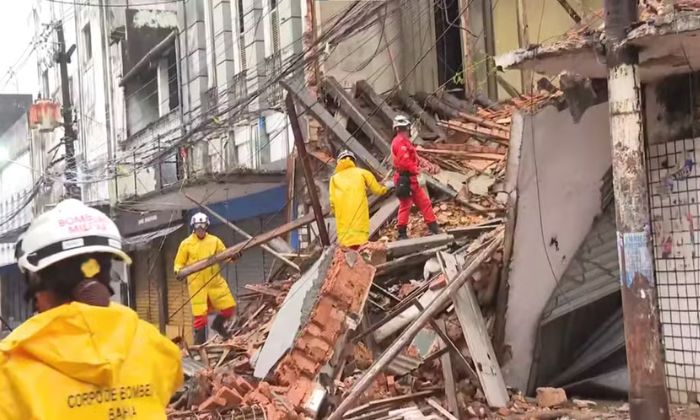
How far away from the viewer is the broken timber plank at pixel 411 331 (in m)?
5.84

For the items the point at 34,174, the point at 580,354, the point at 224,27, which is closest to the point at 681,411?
the point at 580,354

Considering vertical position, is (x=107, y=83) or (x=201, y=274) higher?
(x=107, y=83)

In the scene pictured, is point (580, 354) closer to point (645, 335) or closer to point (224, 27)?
point (645, 335)

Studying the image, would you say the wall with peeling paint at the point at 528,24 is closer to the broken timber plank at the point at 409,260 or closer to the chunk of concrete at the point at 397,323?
the broken timber plank at the point at 409,260

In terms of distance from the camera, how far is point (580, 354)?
7047 mm

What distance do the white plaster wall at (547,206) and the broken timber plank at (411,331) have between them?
0.35 meters

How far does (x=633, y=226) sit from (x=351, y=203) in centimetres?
399

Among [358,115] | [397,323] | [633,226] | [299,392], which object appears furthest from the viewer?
[358,115]

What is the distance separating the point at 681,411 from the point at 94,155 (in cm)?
2123

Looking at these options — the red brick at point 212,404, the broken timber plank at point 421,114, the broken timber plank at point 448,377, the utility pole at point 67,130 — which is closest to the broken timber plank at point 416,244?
the broken timber plank at point 448,377

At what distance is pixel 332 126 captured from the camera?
1229 centimetres

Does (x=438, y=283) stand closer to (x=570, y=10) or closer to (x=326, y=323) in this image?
(x=326, y=323)

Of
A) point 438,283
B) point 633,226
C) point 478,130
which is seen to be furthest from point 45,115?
point 633,226

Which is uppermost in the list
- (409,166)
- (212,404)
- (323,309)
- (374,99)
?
(374,99)
